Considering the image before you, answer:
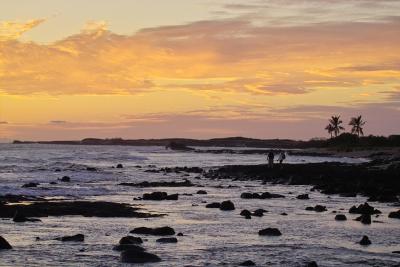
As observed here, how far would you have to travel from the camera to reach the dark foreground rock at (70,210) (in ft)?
93.6

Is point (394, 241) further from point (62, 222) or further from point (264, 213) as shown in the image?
point (62, 222)

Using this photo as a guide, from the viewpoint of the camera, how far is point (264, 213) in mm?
30406

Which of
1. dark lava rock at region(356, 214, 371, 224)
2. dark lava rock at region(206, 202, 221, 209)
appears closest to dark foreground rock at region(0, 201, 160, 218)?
dark lava rock at region(206, 202, 221, 209)

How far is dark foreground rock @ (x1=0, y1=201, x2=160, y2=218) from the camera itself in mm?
28516

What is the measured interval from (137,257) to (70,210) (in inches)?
503

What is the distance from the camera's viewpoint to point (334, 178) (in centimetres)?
5303

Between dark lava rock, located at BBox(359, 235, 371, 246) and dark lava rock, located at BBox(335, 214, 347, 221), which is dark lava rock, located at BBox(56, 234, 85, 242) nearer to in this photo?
dark lava rock, located at BBox(359, 235, 371, 246)

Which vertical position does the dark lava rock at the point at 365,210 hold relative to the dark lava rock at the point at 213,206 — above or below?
above

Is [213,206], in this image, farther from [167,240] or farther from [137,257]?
[137,257]

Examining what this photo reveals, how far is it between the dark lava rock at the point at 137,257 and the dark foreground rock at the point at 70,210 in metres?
10.9

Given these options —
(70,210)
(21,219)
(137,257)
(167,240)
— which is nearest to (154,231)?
(167,240)

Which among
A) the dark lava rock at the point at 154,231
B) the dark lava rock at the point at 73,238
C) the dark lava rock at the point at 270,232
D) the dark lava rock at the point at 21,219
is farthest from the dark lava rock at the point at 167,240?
the dark lava rock at the point at 21,219

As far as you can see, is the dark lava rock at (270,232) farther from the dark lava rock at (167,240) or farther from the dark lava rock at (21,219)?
the dark lava rock at (21,219)

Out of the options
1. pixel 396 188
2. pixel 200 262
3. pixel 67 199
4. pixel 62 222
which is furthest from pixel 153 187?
pixel 200 262
